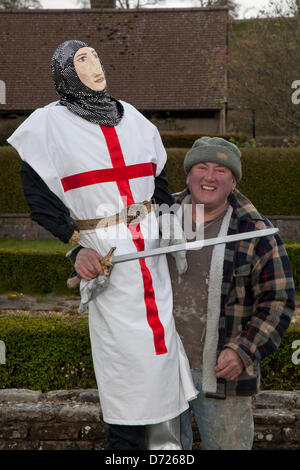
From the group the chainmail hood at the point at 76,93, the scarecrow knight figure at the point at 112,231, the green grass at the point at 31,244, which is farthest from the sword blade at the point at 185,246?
the green grass at the point at 31,244

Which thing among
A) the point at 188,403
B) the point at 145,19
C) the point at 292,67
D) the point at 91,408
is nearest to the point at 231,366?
the point at 188,403

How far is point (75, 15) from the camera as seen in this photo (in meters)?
22.8

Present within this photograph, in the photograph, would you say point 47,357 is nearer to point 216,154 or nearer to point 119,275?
point 119,275

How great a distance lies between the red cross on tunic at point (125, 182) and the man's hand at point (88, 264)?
188 mm

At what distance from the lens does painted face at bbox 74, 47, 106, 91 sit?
2.63 meters

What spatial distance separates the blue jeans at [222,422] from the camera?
273cm

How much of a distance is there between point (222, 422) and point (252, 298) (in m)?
0.55

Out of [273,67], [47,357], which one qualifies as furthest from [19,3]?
[47,357]

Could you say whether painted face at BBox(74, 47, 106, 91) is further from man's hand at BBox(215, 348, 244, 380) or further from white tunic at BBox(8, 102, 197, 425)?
man's hand at BBox(215, 348, 244, 380)

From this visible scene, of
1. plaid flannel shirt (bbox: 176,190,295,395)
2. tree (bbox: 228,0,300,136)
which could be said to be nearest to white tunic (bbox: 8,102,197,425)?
plaid flannel shirt (bbox: 176,190,295,395)

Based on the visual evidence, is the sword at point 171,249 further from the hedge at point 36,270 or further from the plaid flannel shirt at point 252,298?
the hedge at point 36,270

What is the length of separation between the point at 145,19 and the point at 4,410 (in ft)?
68.5

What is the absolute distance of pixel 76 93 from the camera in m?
2.65

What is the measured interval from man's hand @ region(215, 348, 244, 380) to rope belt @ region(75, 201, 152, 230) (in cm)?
66
